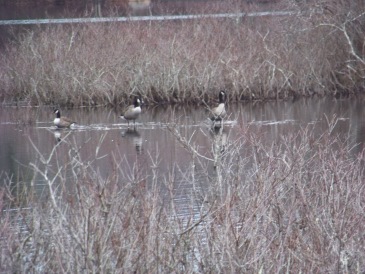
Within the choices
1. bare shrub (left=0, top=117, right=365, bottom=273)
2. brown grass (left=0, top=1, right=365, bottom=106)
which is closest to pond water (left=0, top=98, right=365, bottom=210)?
brown grass (left=0, top=1, right=365, bottom=106)

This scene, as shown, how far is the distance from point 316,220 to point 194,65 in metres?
17.3

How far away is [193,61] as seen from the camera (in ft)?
80.7

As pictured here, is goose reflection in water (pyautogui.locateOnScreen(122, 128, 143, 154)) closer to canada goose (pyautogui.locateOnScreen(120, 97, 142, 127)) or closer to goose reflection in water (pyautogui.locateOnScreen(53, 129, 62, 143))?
canada goose (pyautogui.locateOnScreen(120, 97, 142, 127))

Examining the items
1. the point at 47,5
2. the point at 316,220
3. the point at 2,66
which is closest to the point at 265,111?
the point at 2,66

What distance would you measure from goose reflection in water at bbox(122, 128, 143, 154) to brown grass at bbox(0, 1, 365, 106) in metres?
4.30

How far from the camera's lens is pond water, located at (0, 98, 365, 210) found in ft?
53.4

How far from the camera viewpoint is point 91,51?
83.0 feet

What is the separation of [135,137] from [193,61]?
5.70 metres

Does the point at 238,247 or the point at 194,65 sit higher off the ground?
the point at 194,65

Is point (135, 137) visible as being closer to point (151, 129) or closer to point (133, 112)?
point (151, 129)

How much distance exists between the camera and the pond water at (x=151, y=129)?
16.3m

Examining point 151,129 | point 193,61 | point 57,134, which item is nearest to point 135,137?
point 151,129

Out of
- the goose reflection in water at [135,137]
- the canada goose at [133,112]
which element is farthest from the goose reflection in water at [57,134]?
the canada goose at [133,112]

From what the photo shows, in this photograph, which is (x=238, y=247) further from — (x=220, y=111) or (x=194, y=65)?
(x=194, y=65)
